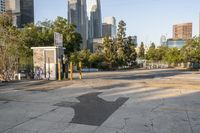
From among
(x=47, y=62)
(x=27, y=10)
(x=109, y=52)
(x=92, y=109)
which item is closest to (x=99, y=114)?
(x=92, y=109)

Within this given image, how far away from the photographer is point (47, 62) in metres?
18.6

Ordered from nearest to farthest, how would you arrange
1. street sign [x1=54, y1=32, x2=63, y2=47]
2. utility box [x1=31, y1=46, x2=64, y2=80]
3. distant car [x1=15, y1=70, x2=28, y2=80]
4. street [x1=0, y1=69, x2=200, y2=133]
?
street [x1=0, y1=69, x2=200, y2=133], utility box [x1=31, y1=46, x2=64, y2=80], street sign [x1=54, y1=32, x2=63, y2=47], distant car [x1=15, y1=70, x2=28, y2=80]

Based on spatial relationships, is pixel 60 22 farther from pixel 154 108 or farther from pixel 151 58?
pixel 151 58

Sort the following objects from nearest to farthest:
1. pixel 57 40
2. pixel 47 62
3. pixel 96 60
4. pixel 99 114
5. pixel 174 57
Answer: pixel 99 114 → pixel 47 62 → pixel 57 40 → pixel 96 60 → pixel 174 57

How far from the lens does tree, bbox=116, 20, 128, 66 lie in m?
57.0

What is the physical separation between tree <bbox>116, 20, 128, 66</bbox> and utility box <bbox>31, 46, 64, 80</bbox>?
38608mm

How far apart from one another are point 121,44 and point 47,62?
40.8 metres

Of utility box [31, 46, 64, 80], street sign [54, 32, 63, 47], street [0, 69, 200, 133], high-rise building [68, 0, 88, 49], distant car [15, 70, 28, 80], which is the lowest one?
street [0, 69, 200, 133]

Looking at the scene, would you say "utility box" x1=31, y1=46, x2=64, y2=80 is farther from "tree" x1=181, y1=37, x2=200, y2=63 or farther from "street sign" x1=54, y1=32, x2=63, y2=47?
"tree" x1=181, y1=37, x2=200, y2=63

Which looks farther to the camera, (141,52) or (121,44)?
(141,52)

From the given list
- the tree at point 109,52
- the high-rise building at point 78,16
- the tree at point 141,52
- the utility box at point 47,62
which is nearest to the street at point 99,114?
the utility box at point 47,62

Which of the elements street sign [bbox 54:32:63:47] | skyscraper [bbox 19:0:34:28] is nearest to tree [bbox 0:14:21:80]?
street sign [bbox 54:32:63:47]

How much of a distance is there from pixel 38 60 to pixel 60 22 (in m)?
26.9

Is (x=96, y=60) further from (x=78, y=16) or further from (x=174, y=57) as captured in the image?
Result: (x=78, y=16)
